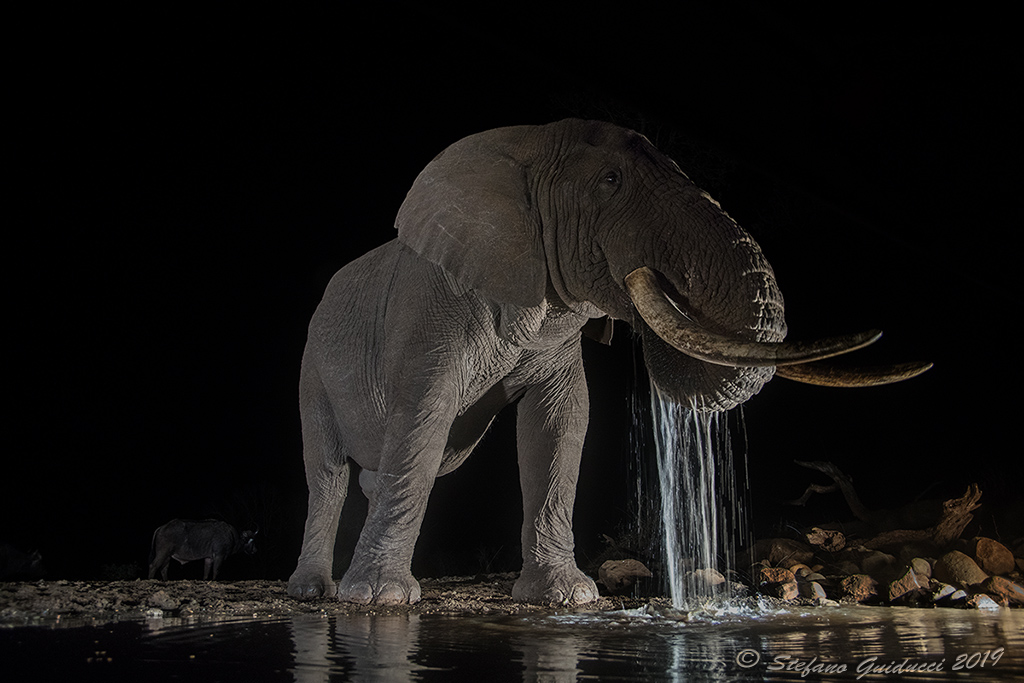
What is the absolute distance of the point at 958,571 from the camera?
354 cm

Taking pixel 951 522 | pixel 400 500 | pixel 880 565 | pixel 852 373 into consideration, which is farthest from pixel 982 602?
pixel 400 500

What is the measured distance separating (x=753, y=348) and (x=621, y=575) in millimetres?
2051

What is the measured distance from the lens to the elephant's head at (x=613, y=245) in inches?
91.9

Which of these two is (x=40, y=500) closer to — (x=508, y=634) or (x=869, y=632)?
(x=508, y=634)

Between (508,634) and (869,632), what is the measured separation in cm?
95

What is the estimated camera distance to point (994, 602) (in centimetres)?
331

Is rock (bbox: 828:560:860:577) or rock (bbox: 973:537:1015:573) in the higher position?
rock (bbox: 973:537:1015:573)

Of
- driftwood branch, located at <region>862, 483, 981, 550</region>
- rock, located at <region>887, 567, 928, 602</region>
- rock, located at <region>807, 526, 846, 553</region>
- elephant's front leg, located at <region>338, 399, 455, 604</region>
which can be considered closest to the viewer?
elephant's front leg, located at <region>338, 399, 455, 604</region>

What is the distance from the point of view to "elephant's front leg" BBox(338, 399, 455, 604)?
2957 millimetres

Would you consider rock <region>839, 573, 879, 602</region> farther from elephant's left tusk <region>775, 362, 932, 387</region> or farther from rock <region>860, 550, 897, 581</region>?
elephant's left tusk <region>775, 362, 932, 387</region>

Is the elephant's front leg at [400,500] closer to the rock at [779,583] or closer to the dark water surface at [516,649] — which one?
the dark water surface at [516,649]

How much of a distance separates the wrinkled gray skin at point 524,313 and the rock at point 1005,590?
159cm

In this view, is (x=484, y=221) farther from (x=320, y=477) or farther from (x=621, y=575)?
(x=621, y=575)

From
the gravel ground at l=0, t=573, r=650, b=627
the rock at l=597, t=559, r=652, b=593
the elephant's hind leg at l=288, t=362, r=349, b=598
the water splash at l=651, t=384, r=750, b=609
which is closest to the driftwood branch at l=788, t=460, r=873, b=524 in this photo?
the water splash at l=651, t=384, r=750, b=609
